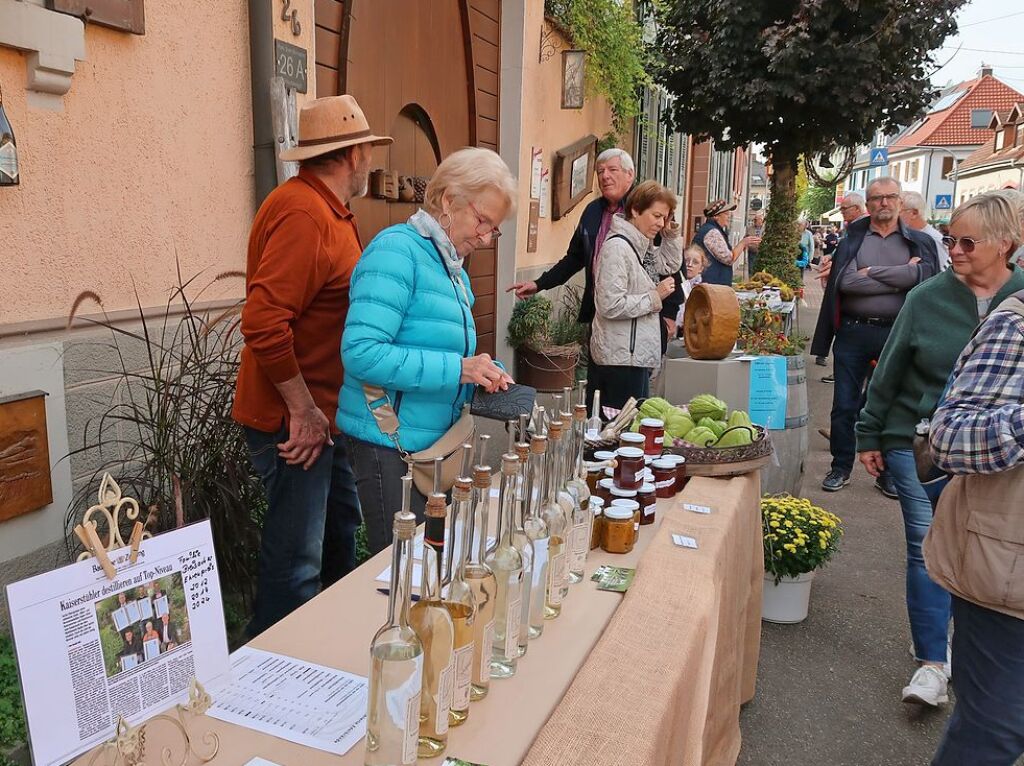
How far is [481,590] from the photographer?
4.32 feet

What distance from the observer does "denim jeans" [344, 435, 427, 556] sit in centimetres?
236

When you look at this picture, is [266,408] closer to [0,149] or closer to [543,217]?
[0,149]

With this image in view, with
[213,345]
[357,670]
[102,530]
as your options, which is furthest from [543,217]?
[357,670]

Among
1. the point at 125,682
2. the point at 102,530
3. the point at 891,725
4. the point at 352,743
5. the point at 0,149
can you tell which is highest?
the point at 0,149

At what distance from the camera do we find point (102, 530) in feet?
9.50

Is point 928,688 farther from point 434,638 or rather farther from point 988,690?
point 434,638

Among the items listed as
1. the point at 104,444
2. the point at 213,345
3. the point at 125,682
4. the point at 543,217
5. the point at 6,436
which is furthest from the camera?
the point at 543,217

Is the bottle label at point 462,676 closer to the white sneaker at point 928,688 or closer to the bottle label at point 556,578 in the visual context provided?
the bottle label at point 556,578

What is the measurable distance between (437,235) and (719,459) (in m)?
1.24

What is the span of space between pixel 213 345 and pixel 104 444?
22.5 inches

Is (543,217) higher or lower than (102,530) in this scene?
higher

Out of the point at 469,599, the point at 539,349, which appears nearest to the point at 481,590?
the point at 469,599

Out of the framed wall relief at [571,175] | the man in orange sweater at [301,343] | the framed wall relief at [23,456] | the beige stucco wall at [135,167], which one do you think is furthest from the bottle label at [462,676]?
the framed wall relief at [571,175]

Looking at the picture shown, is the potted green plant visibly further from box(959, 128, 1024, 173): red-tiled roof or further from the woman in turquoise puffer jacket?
box(959, 128, 1024, 173): red-tiled roof
